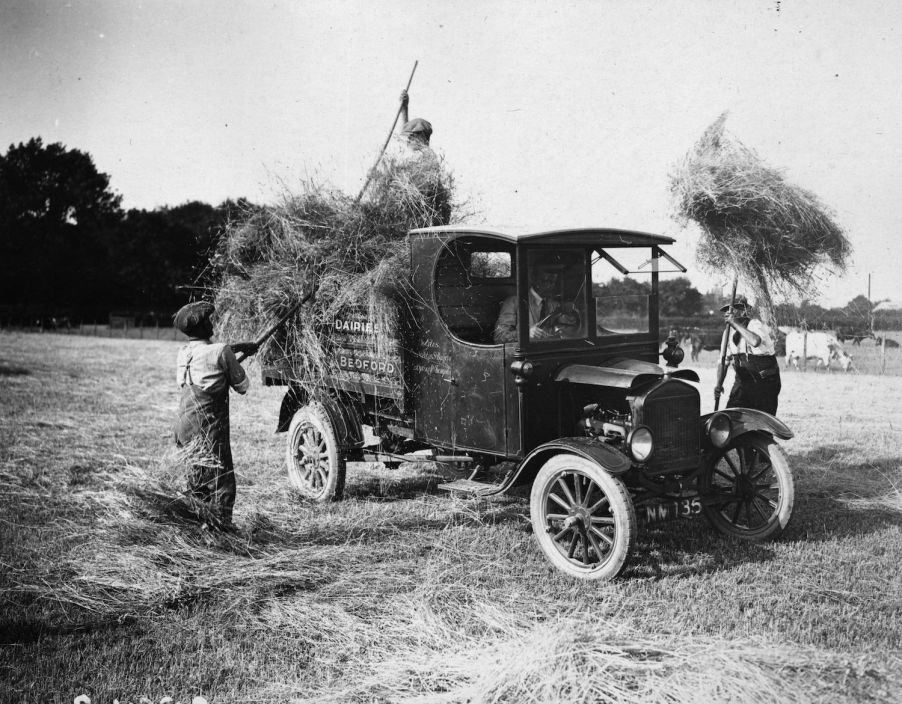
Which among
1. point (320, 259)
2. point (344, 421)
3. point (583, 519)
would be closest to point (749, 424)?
point (583, 519)

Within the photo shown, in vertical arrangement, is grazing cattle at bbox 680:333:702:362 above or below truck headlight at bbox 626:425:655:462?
above

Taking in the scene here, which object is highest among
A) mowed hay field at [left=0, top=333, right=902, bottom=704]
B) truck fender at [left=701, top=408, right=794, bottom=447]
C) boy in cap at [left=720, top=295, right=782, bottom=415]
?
boy in cap at [left=720, top=295, right=782, bottom=415]

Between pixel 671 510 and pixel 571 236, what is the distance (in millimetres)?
2075

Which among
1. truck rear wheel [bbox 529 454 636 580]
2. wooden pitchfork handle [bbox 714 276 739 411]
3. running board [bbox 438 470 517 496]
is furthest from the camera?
wooden pitchfork handle [bbox 714 276 739 411]

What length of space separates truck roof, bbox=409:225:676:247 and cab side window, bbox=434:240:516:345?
0.94ft

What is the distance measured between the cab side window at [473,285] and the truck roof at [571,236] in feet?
0.94

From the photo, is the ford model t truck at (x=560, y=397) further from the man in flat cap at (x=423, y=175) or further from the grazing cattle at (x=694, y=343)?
the grazing cattle at (x=694, y=343)

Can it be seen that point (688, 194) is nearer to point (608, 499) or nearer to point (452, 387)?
point (452, 387)

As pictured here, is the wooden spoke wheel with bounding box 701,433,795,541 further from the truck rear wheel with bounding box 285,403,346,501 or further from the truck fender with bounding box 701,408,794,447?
the truck rear wheel with bounding box 285,403,346,501

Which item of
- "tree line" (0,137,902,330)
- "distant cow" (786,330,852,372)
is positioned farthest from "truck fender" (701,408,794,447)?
"tree line" (0,137,902,330)

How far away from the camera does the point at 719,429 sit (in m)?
5.80

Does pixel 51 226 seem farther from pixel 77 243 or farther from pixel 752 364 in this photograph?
pixel 752 364

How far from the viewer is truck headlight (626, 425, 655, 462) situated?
5145mm

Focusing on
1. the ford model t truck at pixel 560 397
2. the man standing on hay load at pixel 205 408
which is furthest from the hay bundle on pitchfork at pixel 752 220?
the man standing on hay load at pixel 205 408
